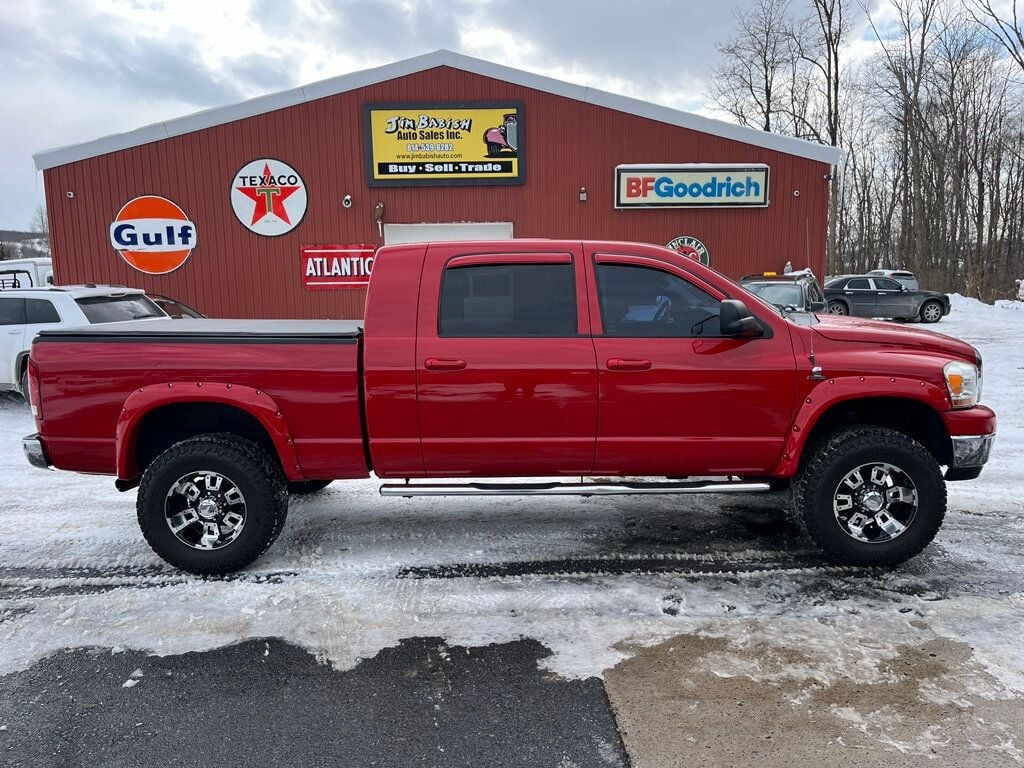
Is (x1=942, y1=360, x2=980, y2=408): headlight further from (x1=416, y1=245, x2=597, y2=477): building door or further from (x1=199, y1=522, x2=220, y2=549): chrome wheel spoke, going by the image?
(x1=199, y1=522, x2=220, y2=549): chrome wheel spoke

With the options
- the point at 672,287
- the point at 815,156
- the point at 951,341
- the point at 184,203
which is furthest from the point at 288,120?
the point at 951,341

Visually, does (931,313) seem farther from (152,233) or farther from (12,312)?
(12,312)

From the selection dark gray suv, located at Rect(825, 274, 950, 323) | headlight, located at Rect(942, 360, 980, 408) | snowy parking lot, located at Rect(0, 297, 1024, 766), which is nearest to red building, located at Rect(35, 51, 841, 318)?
snowy parking lot, located at Rect(0, 297, 1024, 766)

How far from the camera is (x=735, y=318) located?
379cm

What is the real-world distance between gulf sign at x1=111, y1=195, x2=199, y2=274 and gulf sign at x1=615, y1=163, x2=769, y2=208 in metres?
8.61

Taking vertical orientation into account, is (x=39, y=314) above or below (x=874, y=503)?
above

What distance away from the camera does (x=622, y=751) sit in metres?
2.52

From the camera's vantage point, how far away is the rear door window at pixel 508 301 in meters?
4.00

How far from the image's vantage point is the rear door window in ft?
13.1

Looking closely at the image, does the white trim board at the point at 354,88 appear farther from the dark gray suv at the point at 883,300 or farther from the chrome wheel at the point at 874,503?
the chrome wheel at the point at 874,503

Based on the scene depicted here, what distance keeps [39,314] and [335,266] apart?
5527 millimetres

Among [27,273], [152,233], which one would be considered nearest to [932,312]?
[152,233]

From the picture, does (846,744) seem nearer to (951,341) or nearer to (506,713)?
(506,713)

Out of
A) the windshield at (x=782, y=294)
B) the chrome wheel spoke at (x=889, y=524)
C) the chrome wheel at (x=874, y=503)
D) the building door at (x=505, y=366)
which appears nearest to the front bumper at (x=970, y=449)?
the chrome wheel at (x=874, y=503)
